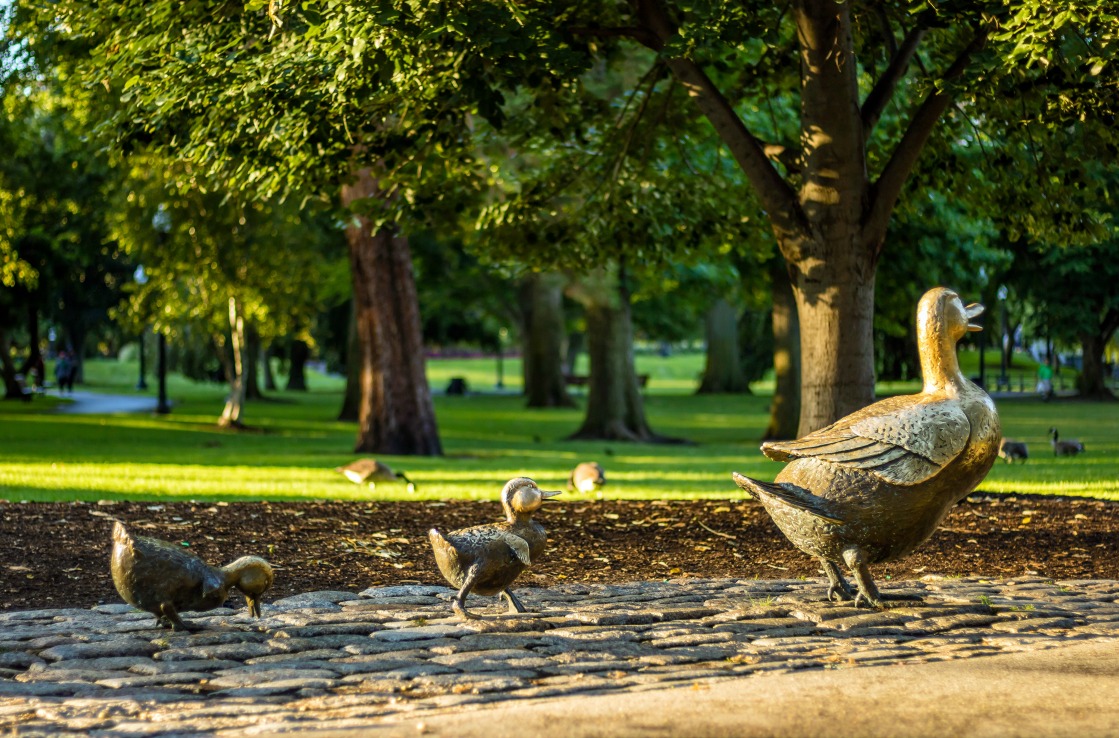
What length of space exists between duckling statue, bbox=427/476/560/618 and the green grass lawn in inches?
316

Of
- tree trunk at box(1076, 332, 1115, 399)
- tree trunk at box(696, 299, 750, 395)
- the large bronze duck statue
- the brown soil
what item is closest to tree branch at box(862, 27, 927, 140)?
the brown soil

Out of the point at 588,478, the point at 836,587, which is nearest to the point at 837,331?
the point at 836,587

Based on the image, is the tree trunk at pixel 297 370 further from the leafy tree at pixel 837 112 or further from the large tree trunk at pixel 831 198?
the large tree trunk at pixel 831 198

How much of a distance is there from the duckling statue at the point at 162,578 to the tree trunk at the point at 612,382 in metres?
23.1

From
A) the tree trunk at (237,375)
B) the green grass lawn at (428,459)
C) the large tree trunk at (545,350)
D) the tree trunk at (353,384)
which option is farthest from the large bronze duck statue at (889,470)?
the large tree trunk at (545,350)

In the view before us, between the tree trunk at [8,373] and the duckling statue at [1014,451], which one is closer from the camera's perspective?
the duckling statue at [1014,451]

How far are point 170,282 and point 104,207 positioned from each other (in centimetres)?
546

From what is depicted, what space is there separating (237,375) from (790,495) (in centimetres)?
2690

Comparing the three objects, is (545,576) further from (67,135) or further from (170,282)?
(67,135)

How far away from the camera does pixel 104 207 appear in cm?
3375

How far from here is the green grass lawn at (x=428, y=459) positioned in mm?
16453

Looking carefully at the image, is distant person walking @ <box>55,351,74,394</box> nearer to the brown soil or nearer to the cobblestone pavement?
the brown soil

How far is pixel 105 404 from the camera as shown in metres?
44.4

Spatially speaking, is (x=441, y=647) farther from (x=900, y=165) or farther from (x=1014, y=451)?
(x=1014, y=451)
